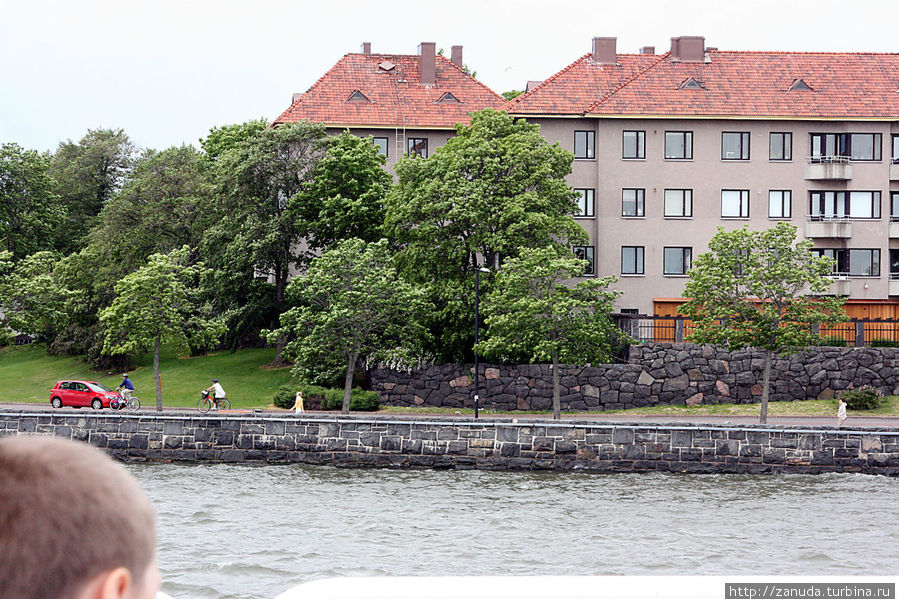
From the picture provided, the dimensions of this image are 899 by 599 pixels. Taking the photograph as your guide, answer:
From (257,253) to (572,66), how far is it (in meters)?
19.4

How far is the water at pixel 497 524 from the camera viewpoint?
18.0m

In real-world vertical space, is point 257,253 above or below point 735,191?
below

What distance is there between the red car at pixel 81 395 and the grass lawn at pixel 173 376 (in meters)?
3.50

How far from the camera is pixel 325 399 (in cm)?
4331

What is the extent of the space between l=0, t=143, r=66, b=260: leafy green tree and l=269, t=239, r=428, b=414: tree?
30406mm

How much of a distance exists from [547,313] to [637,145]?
14692 mm

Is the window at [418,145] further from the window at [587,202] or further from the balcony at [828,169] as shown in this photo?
the balcony at [828,169]

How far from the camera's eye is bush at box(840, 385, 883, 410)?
4222 centimetres


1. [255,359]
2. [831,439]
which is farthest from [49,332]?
[831,439]

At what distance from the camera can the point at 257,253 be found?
165ft

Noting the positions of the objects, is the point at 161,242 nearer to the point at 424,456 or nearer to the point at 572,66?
the point at 572,66

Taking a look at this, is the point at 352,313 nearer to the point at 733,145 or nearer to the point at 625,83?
the point at 625,83

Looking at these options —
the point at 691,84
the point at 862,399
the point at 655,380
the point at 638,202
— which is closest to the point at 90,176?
the point at 638,202

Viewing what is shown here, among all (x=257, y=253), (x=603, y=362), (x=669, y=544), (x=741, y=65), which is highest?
(x=741, y=65)
